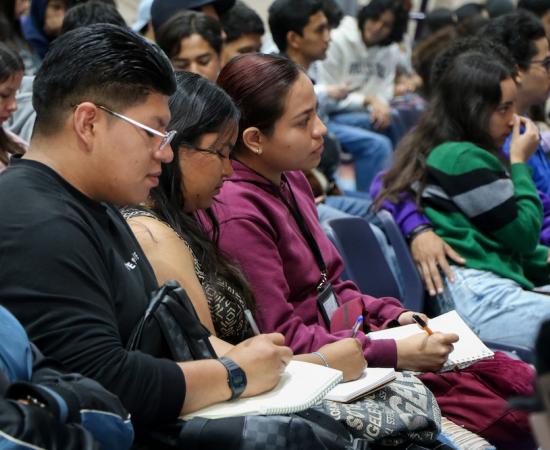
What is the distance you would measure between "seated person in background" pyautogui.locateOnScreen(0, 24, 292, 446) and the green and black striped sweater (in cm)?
166

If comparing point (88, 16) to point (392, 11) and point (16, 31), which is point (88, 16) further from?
point (392, 11)

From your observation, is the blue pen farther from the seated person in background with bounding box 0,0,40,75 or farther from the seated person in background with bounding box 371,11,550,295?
the seated person in background with bounding box 0,0,40,75

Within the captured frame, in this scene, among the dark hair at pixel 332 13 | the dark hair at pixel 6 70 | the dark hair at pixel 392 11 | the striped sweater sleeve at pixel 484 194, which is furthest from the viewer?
the dark hair at pixel 392 11

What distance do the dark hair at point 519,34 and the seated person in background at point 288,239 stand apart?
213 cm

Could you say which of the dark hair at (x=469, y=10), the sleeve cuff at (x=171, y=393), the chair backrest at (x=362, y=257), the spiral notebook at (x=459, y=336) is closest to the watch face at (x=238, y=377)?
the sleeve cuff at (x=171, y=393)

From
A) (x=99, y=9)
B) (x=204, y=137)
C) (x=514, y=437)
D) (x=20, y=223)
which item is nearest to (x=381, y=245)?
(x=514, y=437)

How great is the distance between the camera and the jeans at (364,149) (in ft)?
21.3

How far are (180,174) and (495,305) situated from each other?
1516mm

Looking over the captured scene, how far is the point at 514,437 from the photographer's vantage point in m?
2.63

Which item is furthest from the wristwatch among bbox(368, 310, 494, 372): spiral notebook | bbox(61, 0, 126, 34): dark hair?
bbox(61, 0, 126, 34): dark hair

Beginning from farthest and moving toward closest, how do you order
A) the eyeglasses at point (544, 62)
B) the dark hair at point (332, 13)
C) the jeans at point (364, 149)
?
the jeans at point (364, 149)
the dark hair at point (332, 13)
the eyeglasses at point (544, 62)

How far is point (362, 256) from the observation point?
337cm

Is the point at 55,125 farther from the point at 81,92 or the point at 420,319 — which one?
the point at 420,319

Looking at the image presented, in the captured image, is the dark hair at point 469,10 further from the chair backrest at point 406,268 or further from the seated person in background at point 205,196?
the seated person in background at point 205,196
